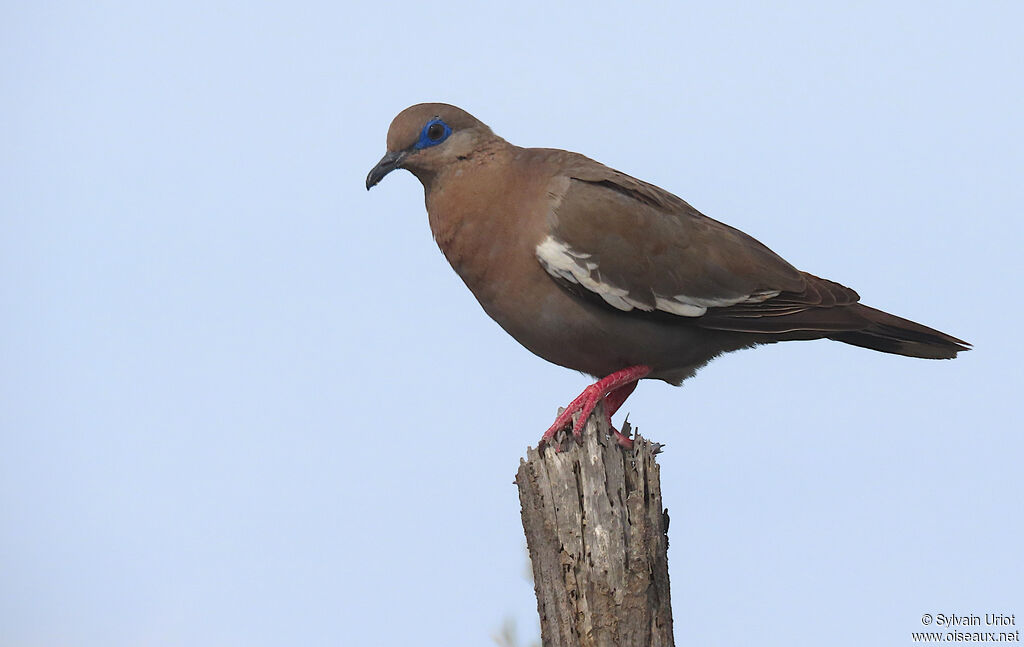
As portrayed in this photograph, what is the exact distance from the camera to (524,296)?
549cm

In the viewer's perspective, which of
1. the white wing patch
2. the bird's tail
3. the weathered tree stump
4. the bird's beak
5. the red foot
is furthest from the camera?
the bird's tail

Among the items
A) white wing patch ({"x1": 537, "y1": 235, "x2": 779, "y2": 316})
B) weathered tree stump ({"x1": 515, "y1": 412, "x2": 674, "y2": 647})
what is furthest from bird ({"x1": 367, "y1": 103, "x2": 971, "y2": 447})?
weathered tree stump ({"x1": 515, "y1": 412, "x2": 674, "y2": 647})

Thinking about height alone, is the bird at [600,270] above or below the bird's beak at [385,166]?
below

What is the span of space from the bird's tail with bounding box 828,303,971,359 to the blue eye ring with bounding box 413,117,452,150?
255 centimetres

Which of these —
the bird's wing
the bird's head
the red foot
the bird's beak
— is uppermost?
the bird's head

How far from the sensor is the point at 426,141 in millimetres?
5840

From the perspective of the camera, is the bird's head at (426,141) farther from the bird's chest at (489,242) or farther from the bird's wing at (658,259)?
the bird's wing at (658,259)

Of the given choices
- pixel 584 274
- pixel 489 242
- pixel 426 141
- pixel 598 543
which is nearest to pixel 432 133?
pixel 426 141

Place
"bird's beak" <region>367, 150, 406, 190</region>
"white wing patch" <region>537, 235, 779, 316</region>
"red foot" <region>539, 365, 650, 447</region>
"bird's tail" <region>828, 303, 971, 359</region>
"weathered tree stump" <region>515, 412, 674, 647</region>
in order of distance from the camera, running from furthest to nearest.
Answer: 1. "bird's tail" <region>828, 303, 971, 359</region>
2. "bird's beak" <region>367, 150, 406, 190</region>
3. "white wing patch" <region>537, 235, 779, 316</region>
4. "red foot" <region>539, 365, 650, 447</region>
5. "weathered tree stump" <region>515, 412, 674, 647</region>

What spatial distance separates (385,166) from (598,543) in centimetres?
240

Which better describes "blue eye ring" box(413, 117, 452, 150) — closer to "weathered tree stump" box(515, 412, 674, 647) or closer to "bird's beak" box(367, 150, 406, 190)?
"bird's beak" box(367, 150, 406, 190)

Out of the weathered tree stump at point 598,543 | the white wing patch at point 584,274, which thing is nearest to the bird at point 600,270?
the white wing patch at point 584,274

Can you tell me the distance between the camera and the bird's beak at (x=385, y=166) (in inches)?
227

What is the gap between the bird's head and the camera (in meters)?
5.81
